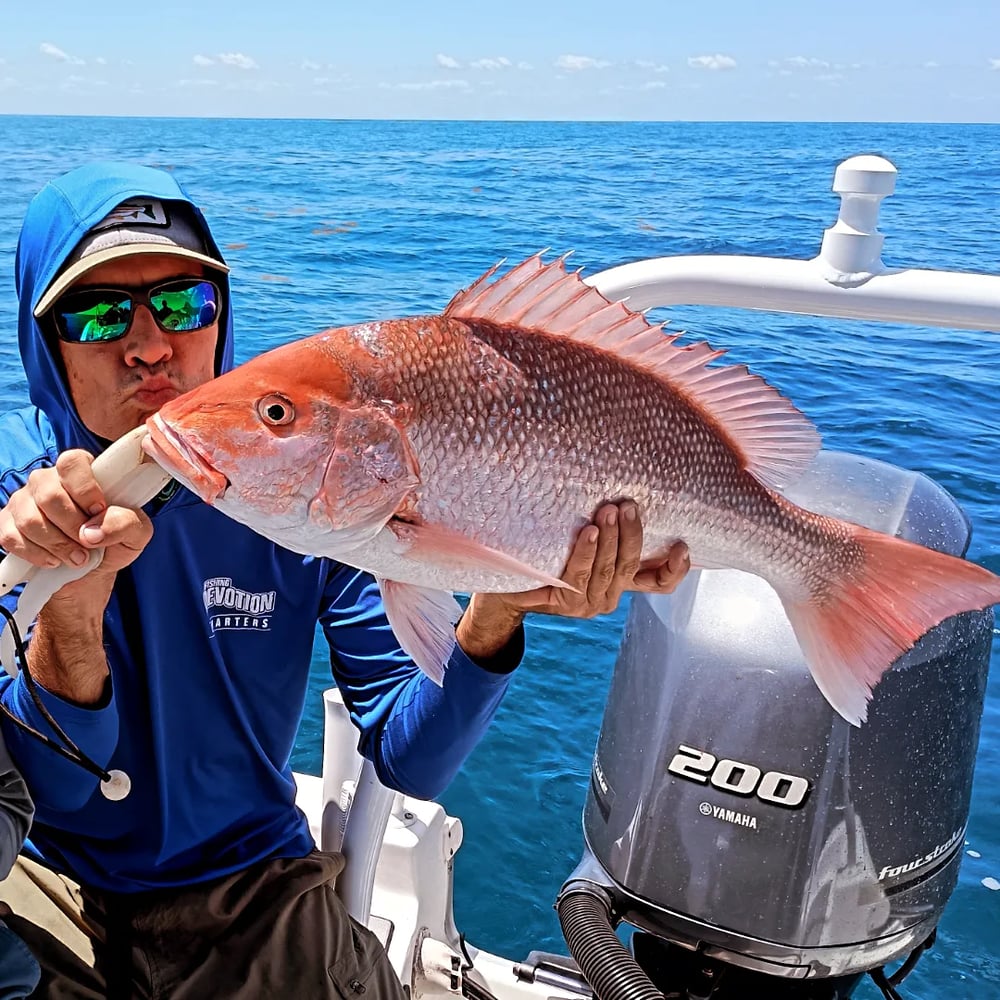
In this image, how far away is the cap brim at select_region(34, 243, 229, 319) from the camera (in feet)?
5.56

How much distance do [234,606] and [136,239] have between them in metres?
0.68

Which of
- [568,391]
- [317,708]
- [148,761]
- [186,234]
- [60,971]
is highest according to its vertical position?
[186,234]

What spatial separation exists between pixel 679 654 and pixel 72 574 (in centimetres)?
124

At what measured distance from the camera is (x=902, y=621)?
164cm

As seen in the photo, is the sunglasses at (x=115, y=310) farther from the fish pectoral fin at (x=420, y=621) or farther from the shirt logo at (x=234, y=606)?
the fish pectoral fin at (x=420, y=621)

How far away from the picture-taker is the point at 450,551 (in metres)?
1.30

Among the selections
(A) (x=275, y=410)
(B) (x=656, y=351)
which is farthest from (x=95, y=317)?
(B) (x=656, y=351)

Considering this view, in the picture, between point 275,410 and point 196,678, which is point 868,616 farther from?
point 196,678

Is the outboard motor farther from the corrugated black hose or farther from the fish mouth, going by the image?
the fish mouth

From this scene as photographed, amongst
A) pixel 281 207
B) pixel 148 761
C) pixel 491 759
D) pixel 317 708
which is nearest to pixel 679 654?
pixel 148 761

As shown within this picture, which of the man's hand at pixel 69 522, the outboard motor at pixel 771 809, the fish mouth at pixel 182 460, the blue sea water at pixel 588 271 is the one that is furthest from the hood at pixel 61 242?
the blue sea water at pixel 588 271

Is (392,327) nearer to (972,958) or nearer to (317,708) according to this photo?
(972,958)

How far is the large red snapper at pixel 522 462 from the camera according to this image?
4.23 feet

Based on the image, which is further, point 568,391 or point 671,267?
point 671,267
